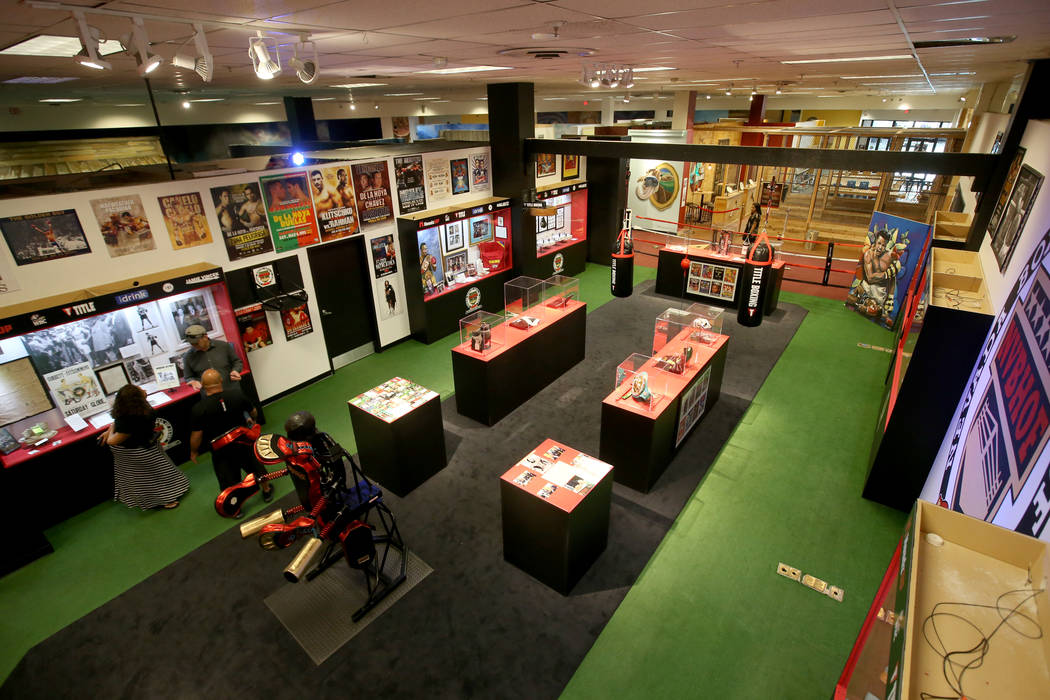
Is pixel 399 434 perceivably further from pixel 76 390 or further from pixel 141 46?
pixel 141 46

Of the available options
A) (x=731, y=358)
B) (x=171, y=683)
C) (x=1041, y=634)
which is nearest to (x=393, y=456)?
(x=171, y=683)

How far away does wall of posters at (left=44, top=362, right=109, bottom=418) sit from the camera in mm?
5059

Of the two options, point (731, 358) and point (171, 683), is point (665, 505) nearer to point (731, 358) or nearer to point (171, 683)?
point (731, 358)

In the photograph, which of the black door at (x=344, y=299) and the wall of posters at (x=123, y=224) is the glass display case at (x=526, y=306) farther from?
the wall of posters at (x=123, y=224)

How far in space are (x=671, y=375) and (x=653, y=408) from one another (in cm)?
66

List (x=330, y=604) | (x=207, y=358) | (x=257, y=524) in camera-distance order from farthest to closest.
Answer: (x=207, y=358) → (x=330, y=604) → (x=257, y=524)

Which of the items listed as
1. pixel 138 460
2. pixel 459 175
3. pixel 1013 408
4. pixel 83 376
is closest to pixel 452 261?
pixel 459 175

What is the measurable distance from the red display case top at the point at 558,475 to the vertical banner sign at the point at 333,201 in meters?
4.68

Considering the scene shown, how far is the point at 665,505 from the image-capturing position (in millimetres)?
5207

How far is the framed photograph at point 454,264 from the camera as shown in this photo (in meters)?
8.94

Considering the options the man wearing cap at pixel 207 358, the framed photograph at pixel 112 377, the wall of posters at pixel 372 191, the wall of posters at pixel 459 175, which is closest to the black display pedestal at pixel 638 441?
the man wearing cap at pixel 207 358

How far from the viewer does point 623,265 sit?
996 centimetres

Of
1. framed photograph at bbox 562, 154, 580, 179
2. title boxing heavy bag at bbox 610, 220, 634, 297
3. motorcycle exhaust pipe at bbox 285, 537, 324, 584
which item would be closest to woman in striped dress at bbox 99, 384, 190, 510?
motorcycle exhaust pipe at bbox 285, 537, 324, 584

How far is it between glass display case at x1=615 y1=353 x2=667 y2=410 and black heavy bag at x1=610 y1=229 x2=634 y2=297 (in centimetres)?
449
